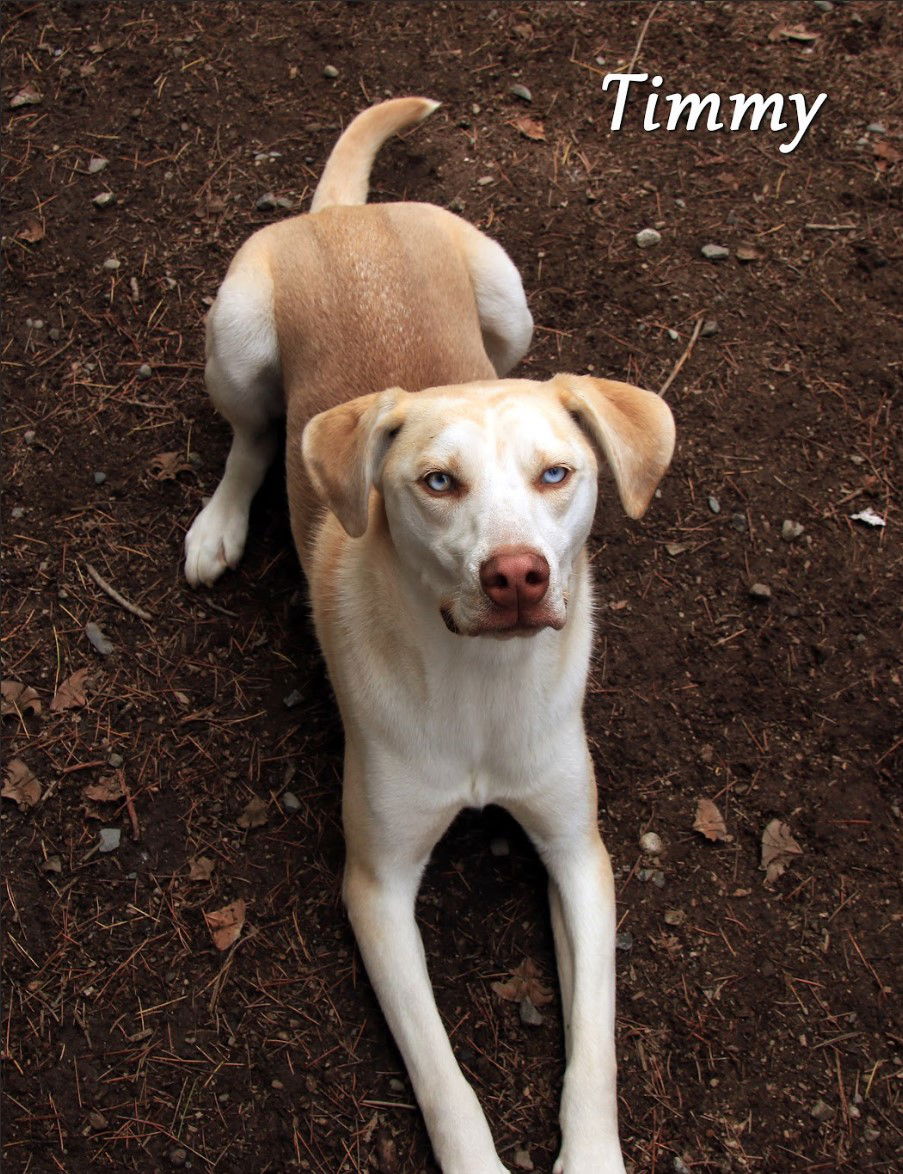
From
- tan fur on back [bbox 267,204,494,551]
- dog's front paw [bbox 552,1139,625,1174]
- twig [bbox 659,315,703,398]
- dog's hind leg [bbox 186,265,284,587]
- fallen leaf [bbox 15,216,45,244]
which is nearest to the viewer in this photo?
dog's front paw [bbox 552,1139,625,1174]

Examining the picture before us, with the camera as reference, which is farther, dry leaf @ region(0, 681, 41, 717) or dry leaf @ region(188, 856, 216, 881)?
dry leaf @ region(0, 681, 41, 717)

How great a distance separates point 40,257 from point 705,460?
8.77 ft

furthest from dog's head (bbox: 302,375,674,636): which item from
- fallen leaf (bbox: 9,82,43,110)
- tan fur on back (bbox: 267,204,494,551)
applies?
fallen leaf (bbox: 9,82,43,110)

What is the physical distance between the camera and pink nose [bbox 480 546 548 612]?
210cm

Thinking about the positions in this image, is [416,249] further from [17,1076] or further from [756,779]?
[17,1076]

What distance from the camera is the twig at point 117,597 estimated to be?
354cm

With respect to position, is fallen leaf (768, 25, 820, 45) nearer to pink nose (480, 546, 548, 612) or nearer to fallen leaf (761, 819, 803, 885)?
fallen leaf (761, 819, 803, 885)

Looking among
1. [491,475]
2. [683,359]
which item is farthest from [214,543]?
[683,359]

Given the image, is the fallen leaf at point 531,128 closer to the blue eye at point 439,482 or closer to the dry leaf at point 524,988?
the blue eye at point 439,482

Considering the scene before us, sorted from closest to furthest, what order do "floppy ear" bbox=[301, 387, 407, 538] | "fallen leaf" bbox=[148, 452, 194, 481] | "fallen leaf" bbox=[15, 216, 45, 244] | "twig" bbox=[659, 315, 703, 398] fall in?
"floppy ear" bbox=[301, 387, 407, 538] → "fallen leaf" bbox=[148, 452, 194, 481] → "twig" bbox=[659, 315, 703, 398] → "fallen leaf" bbox=[15, 216, 45, 244]

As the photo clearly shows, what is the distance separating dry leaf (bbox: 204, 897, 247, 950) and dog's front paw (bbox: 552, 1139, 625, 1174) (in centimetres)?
104

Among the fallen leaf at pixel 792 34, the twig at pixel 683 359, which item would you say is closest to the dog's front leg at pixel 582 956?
the twig at pixel 683 359

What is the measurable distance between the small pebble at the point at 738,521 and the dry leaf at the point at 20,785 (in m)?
2.38

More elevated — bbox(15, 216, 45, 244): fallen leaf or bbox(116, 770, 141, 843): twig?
bbox(15, 216, 45, 244): fallen leaf
